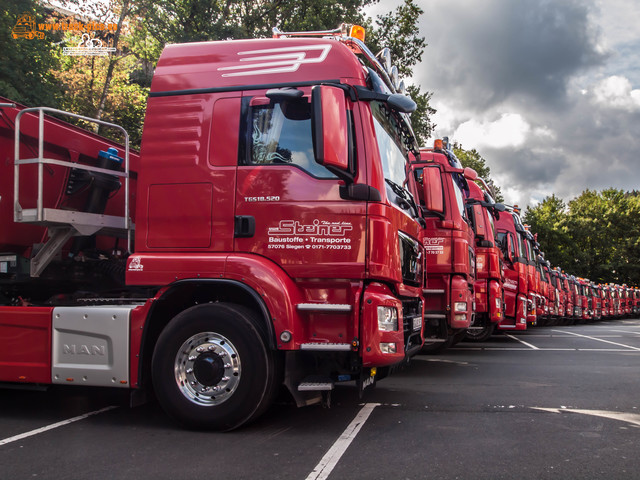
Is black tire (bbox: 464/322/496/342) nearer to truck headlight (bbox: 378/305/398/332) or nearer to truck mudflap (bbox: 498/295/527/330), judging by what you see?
truck mudflap (bbox: 498/295/527/330)

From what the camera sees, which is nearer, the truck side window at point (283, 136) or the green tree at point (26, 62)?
the truck side window at point (283, 136)

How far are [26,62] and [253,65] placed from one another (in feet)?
64.4

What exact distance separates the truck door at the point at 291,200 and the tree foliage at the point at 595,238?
177 ft

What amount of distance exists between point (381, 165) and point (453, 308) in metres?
4.27

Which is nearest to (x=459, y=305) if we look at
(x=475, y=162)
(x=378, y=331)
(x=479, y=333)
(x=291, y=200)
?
(x=378, y=331)

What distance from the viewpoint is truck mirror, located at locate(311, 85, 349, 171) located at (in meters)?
4.89

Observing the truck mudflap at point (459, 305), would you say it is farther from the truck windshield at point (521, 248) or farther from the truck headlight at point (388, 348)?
the truck windshield at point (521, 248)

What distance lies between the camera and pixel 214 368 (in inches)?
205

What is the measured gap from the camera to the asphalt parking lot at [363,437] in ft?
14.1

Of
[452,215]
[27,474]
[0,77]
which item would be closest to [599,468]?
[27,474]

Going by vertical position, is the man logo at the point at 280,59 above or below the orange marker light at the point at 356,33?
below

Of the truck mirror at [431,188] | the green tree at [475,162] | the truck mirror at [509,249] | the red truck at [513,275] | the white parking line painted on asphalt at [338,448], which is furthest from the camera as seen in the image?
the green tree at [475,162]

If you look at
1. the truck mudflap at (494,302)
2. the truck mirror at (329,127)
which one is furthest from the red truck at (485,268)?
the truck mirror at (329,127)

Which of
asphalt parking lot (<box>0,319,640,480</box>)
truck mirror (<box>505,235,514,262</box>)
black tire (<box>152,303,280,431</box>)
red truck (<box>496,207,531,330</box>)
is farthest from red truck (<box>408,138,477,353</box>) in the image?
truck mirror (<box>505,235,514,262</box>)
